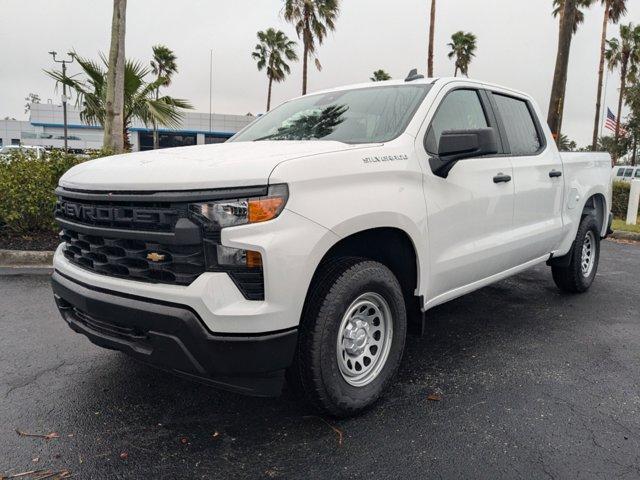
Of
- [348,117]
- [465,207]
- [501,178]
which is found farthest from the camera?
[501,178]

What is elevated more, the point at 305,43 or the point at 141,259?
the point at 305,43

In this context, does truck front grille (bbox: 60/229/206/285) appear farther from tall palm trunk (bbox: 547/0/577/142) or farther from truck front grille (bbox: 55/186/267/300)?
tall palm trunk (bbox: 547/0/577/142)

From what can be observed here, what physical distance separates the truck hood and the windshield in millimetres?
399

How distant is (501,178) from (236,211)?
7.37 feet

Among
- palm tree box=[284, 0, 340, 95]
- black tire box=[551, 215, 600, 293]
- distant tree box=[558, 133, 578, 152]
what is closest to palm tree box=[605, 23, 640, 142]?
distant tree box=[558, 133, 578, 152]

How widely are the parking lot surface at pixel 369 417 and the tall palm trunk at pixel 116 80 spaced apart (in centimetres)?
546

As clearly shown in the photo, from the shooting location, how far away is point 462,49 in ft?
121

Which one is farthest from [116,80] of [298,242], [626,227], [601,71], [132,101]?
[601,71]

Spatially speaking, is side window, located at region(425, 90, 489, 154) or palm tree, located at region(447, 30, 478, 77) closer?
side window, located at region(425, 90, 489, 154)

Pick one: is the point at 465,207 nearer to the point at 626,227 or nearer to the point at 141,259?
the point at 141,259

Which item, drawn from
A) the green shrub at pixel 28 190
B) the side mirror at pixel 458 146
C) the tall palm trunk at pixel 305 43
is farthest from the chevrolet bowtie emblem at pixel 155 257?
the tall palm trunk at pixel 305 43

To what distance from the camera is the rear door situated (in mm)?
4141

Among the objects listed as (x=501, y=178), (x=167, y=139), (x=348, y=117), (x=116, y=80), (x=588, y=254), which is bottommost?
(x=588, y=254)

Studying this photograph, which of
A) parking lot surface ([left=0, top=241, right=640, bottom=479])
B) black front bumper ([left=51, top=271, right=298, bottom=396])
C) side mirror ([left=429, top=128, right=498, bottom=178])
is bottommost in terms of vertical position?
parking lot surface ([left=0, top=241, right=640, bottom=479])
